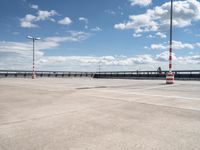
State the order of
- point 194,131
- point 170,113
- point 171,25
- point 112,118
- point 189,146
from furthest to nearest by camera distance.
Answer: point 171,25 < point 170,113 < point 112,118 < point 194,131 < point 189,146

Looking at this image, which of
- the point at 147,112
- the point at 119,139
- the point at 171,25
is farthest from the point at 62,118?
the point at 171,25

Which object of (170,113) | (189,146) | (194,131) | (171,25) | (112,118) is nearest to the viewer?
(189,146)

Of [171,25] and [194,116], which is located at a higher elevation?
[171,25]

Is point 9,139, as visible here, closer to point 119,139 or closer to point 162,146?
point 119,139

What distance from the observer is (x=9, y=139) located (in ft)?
10.9

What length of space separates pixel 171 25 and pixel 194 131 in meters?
15.6

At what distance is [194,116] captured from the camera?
483 centimetres

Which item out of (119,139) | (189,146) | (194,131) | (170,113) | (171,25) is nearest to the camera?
(189,146)

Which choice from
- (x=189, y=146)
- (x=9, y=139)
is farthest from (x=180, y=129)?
(x=9, y=139)

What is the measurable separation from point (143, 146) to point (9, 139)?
7.51ft

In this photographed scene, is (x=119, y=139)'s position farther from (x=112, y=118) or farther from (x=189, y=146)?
(x=112, y=118)

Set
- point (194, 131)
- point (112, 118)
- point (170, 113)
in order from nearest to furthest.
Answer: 1. point (194, 131)
2. point (112, 118)
3. point (170, 113)

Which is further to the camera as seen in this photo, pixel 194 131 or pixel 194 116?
pixel 194 116

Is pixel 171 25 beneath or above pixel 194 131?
above
